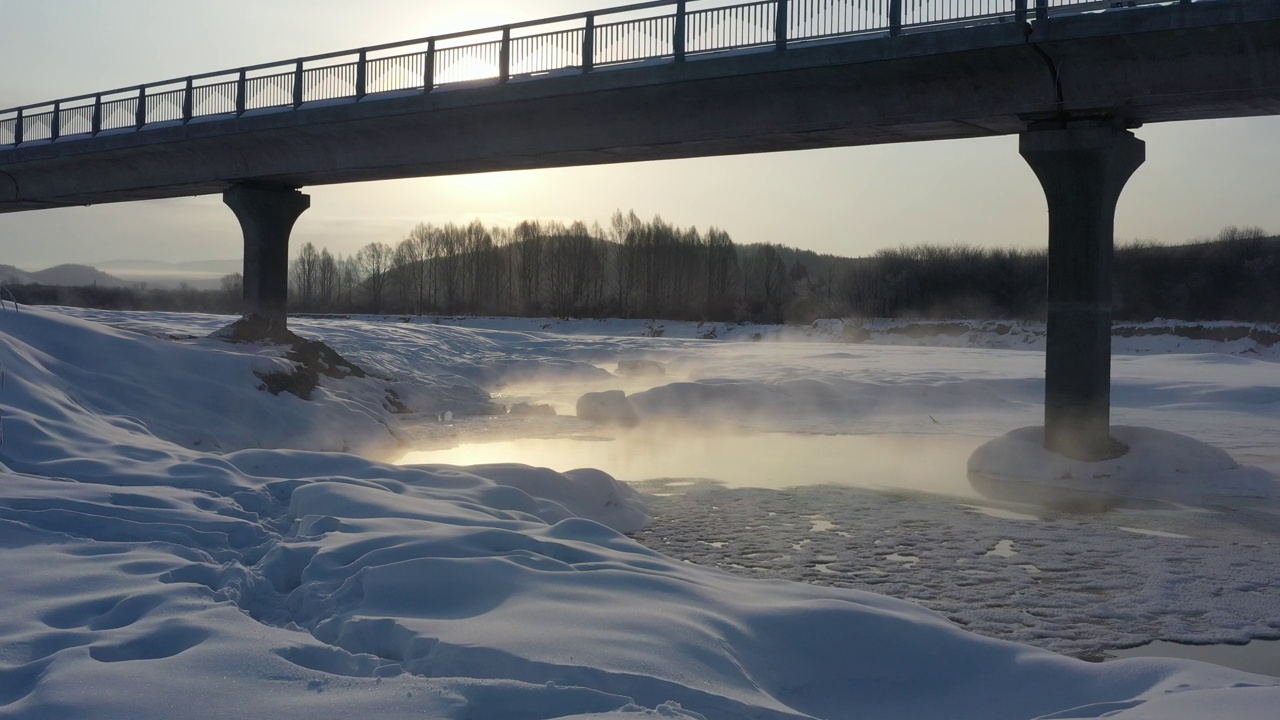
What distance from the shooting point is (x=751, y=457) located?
15.6 meters

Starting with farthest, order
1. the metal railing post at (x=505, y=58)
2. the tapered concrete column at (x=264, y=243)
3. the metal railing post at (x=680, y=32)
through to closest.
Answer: the tapered concrete column at (x=264, y=243) → the metal railing post at (x=505, y=58) → the metal railing post at (x=680, y=32)

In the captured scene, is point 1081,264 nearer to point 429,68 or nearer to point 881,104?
point 881,104

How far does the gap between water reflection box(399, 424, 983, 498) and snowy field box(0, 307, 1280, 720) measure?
117 mm

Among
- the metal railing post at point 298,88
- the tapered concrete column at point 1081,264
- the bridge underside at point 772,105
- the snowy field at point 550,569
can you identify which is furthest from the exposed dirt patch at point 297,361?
the tapered concrete column at point 1081,264

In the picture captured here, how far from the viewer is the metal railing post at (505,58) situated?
20.4 meters

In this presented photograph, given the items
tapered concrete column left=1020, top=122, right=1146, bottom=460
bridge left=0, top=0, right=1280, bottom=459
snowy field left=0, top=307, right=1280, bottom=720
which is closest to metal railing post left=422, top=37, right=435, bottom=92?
bridge left=0, top=0, right=1280, bottom=459

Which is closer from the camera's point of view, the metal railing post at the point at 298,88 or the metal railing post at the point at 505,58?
the metal railing post at the point at 505,58

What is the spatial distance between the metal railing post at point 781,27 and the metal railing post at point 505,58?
20.7ft

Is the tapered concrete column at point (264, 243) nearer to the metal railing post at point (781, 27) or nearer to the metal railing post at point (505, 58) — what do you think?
the metal railing post at point (505, 58)

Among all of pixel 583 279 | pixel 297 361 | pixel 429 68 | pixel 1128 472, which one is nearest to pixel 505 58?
pixel 429 68

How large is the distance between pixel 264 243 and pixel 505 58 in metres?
10.6

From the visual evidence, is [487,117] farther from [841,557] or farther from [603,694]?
[603,694]

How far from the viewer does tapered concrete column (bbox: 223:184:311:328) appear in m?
26.8

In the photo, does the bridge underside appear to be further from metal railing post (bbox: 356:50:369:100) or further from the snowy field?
the snowy field
